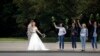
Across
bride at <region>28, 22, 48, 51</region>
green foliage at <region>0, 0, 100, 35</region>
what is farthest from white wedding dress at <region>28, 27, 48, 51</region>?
green foliage at <region>0, 0, 100, 35</region>

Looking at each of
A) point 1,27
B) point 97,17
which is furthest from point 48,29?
point 1,27

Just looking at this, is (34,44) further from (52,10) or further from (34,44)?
(52,10)

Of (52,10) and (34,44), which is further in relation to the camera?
(52,10)

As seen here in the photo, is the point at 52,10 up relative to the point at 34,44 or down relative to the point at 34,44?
down

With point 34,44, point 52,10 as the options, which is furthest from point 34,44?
point 52,10

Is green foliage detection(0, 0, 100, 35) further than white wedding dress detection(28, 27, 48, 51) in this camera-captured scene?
Yes

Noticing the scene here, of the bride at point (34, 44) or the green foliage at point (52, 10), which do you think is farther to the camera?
the green foliage at point (52, 10)

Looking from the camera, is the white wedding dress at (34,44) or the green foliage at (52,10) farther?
the green foliage at (52,10)

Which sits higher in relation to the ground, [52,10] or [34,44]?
[34,44]

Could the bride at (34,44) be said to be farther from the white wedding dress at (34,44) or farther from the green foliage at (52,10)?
the green foliage at (52,10)

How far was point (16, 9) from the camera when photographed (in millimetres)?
70375

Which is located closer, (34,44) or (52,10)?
(34,44)

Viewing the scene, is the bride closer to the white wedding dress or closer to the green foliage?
the white wedding dress

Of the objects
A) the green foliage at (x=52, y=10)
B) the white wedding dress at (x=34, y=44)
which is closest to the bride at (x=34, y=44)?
the white wedding dress at (x=34, y=44)
